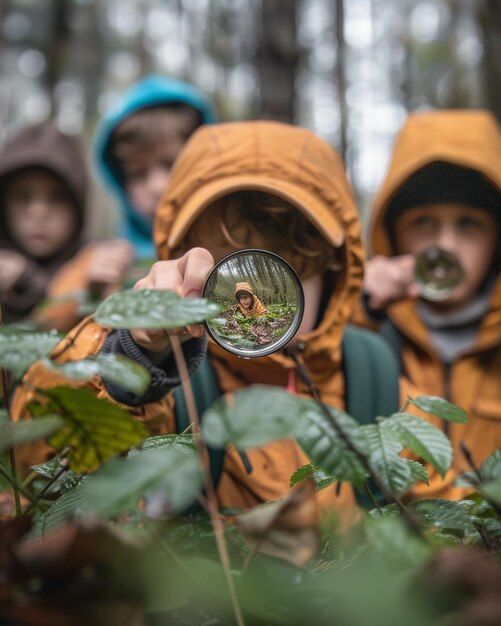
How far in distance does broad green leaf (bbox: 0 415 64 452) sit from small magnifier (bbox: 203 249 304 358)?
0.86 feet

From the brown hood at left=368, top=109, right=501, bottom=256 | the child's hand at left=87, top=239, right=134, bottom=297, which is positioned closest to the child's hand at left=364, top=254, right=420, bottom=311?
the brown hood at left=368, top=109, right=501, bottom=256

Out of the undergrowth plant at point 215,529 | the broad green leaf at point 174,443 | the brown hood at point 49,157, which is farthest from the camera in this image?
the brown hood at point 49,157

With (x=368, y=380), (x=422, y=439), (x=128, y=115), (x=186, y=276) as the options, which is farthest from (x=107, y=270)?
(x=422, y=439)

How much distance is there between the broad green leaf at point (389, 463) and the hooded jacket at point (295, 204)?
532 mm

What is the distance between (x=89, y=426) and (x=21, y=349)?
0.10m

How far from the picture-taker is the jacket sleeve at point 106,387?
0.88 m

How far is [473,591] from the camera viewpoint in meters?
0.38

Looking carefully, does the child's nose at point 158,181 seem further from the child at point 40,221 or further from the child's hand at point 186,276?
the child's hand at point 186,276

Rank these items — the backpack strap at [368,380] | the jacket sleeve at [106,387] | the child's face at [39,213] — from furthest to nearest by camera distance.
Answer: the child's face at [39,213], the backpack strap at [368,380], the jacket sleeve at [106,387]

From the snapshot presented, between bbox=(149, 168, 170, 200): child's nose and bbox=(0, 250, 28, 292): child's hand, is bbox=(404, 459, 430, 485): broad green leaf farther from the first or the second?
bbox=(0, 250, 28, 292): child's hand

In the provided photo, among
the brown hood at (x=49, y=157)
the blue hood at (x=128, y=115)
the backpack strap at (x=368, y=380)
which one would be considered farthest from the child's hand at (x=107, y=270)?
the backpack strap at (x=368, y=380)

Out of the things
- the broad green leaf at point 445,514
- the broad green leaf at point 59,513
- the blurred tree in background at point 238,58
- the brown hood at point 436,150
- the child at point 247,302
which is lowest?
the broad green leaf at point 445,514

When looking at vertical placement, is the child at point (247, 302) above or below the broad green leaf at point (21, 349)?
above

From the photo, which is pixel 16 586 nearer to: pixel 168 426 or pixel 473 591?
pixel 473 591
